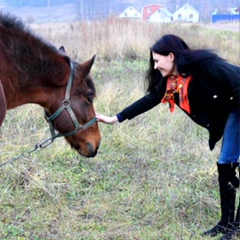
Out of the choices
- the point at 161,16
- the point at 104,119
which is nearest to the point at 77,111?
the point at 104,119

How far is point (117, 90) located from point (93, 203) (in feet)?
10.1

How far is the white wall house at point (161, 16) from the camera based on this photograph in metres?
13.7

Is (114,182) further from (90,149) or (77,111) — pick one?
(77,111)

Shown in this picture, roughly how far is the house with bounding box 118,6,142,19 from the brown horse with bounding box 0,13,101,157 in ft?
32.0

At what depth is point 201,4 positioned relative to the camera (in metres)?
13.0

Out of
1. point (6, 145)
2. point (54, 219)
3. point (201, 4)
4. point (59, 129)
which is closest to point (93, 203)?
point (54, 219)

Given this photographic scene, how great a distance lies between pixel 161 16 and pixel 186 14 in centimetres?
99

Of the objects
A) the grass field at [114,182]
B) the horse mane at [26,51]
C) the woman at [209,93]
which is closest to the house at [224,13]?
the grass field at [114,182]

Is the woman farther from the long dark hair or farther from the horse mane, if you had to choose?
the horse mane

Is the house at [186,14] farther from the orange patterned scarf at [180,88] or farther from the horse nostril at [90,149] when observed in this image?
the horse nostril at [90,149]

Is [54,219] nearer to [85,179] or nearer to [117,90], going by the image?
[85,179]

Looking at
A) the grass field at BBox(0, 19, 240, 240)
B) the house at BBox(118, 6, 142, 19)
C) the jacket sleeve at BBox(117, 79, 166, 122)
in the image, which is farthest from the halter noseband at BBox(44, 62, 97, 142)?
the house at BBox(118, 6, 142, 19)

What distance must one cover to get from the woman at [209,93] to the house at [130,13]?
9.50 meters

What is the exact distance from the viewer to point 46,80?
117 inches
